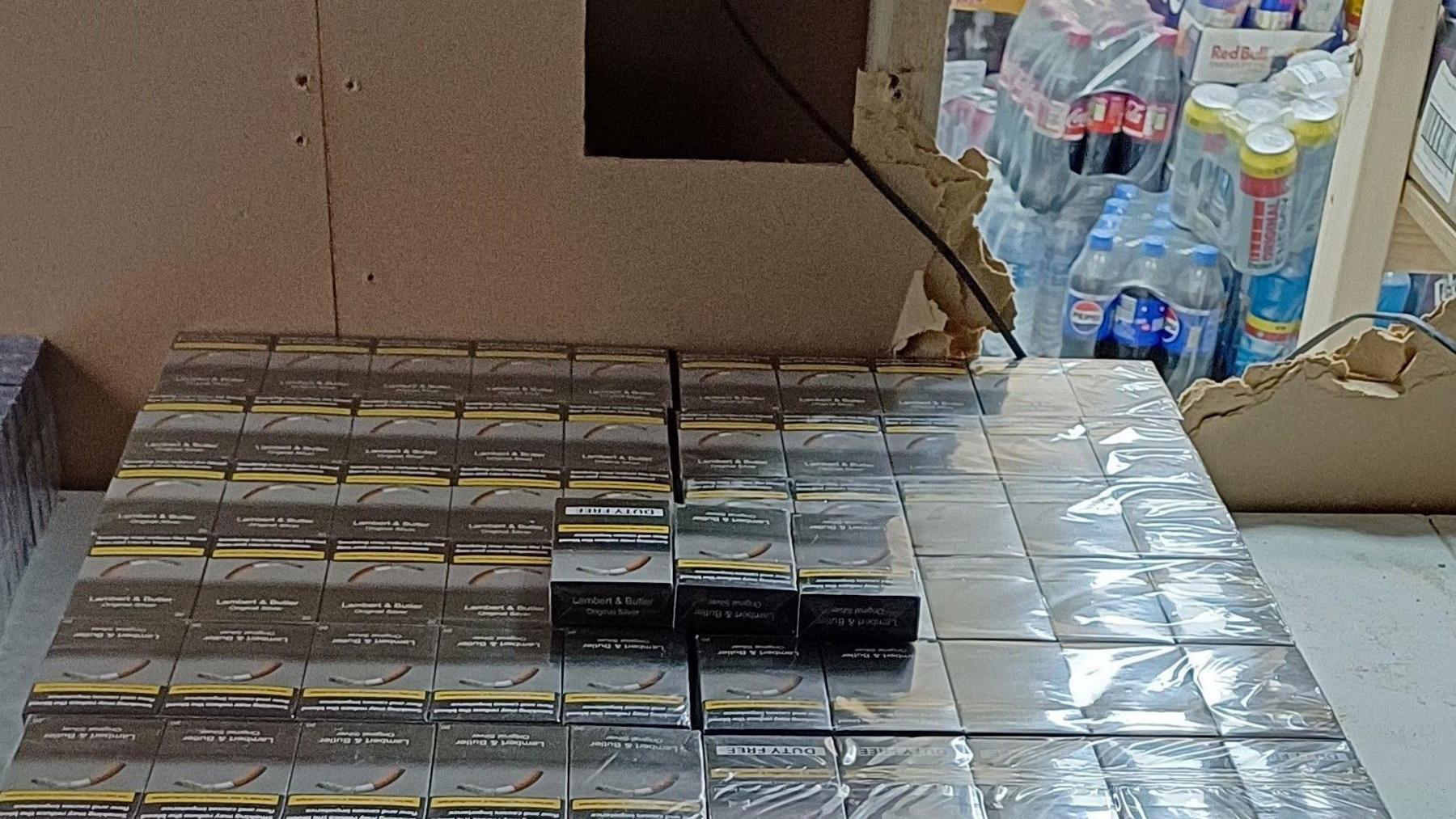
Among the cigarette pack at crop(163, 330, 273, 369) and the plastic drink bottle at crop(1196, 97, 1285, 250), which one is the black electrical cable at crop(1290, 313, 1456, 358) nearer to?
the plastic drink bottle at crop(1196, 97, 1285, 250)

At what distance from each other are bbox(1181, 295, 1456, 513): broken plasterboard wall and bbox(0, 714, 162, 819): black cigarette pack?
2.80ft

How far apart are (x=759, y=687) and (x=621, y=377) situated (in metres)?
0.36

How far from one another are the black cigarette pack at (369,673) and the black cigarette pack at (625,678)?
75 mm

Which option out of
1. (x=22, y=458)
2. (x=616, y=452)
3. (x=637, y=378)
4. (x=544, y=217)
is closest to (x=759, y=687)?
(x=616, y=452)

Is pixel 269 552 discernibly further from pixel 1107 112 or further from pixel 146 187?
pixel 1107 112

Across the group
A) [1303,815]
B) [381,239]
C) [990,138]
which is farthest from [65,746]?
[990,138]

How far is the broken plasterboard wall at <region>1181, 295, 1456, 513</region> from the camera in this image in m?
1.28

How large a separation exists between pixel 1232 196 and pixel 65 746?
1395 mm

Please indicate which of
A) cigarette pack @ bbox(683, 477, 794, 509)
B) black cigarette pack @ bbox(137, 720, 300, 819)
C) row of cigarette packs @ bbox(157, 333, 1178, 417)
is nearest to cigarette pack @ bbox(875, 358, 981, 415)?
row of cigarette packs @ bbox(157, 333, 1178, 417)

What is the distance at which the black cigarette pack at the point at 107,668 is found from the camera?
31.6 inches

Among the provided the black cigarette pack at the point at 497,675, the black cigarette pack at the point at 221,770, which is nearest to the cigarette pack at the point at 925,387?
the black cigarette pack at the point at 497,675

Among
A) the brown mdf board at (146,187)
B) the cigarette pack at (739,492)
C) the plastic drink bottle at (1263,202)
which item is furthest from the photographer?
the plastic drink bottle at (1263,202)

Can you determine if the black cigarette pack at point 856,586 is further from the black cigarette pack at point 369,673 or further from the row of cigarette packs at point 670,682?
the black cigarette pack at point 369,673

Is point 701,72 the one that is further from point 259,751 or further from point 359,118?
point 259,751
